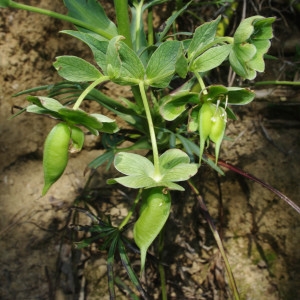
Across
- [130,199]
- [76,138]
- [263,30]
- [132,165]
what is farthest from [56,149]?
[130,199]

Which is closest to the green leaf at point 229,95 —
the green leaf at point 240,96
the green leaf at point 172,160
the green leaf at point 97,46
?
the green leaf at point 240,96

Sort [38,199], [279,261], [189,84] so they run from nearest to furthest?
[189,84]
[279,261]
[38,199]

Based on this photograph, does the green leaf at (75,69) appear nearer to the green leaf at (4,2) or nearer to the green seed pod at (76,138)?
the green seed pod at (76,138)

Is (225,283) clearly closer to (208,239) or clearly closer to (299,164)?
(208,239)

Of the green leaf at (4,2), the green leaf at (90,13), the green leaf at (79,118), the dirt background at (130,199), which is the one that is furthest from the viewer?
the dirt background at (130,199)

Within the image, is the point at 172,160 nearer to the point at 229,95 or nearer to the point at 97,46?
the point at 229,95

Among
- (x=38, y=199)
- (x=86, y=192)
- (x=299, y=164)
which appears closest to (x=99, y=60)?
A: (x=86, y=192)

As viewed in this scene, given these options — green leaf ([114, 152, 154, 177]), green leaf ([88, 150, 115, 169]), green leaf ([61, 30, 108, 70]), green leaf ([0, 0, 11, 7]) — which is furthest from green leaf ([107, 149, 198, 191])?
green leaf ([0, 0, 11, 7])
